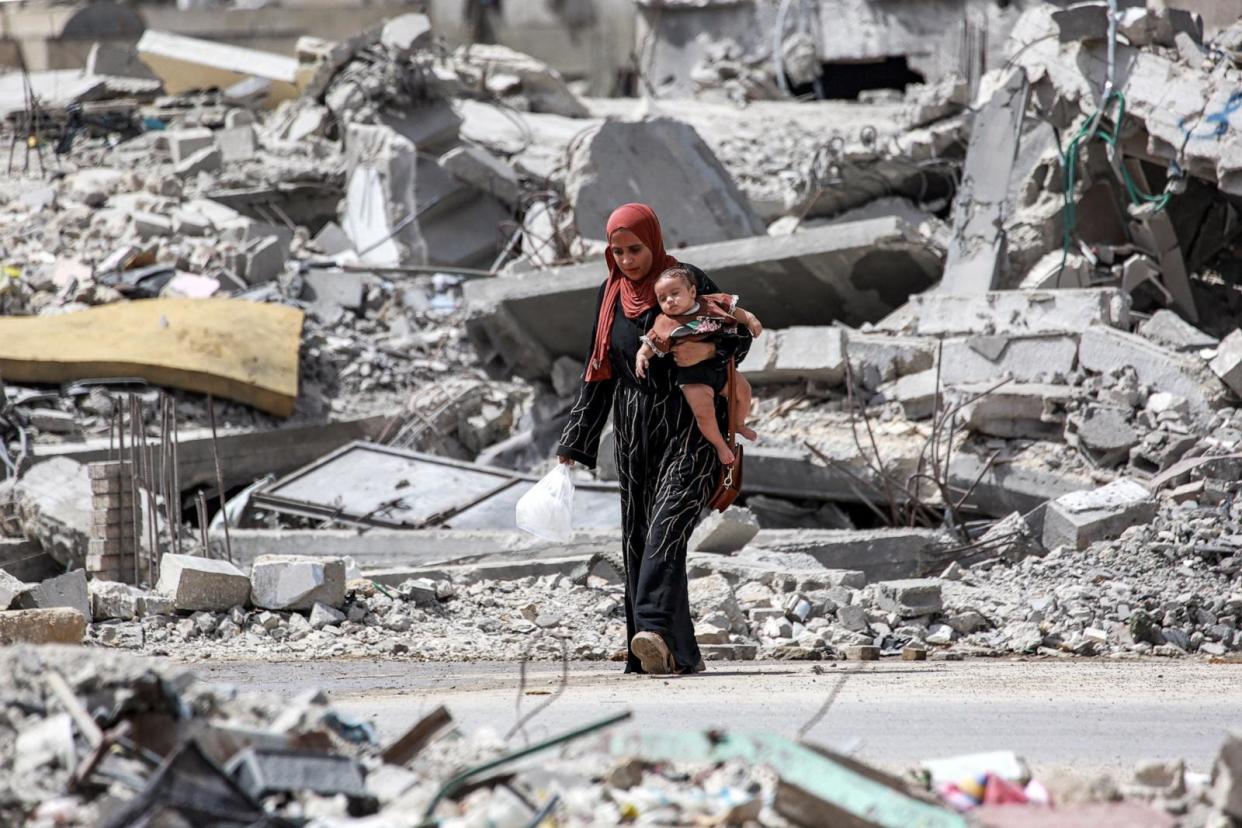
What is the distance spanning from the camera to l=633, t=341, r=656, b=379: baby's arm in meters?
5.33

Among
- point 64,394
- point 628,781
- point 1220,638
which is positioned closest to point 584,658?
point 1220,638

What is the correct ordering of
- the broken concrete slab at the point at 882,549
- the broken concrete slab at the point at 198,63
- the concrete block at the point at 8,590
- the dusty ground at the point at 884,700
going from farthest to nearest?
the broken concrete slab at the point at 198,63 → the broken concrete slab at the point at 882,549 → the concrete block at the point at 8,590 → the dusty ground at the point at 884,700

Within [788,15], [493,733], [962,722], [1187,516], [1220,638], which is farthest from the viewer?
[788,15]

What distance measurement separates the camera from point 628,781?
3.24m

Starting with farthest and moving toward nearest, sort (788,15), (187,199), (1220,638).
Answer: (788,15), (187,199), (1220,638)

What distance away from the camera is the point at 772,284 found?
1164 cm

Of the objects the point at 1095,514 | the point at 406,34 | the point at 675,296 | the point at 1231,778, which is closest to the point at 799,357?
the point at 1095,514

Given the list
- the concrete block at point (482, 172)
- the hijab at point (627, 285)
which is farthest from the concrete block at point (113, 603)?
the concrete block at point (482, 172)

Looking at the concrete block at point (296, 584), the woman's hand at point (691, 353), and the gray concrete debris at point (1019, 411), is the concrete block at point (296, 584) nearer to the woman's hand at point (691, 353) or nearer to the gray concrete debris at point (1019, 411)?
the woman's hand at point (691, 353)

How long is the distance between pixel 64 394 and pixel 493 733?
968 centimetres

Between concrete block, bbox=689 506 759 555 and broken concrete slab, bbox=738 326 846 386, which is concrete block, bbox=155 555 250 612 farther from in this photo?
broken concrete slab, bbox=738 326 846 386

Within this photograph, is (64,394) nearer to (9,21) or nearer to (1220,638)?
(1220,638)

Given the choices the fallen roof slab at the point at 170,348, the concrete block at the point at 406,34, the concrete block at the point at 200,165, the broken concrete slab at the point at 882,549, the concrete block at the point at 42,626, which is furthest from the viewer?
the concrete block at the point at 200,165

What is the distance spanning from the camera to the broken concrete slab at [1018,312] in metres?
10.0
